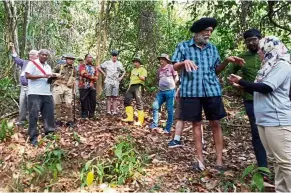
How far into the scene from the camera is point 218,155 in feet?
14.1

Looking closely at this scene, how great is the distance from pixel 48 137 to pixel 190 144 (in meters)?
2.40

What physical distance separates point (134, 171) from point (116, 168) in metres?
0.23

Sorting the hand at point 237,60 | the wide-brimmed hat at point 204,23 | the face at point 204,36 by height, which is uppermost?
the wide-brimmed hat at point 204,23

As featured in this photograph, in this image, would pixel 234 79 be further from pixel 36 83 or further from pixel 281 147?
pixel 36 83

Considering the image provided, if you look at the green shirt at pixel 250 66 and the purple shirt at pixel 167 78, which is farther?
the purple shirt at pixel 167 78

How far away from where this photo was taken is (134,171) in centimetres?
421

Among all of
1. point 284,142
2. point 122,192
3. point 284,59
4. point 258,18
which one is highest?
point 258,18

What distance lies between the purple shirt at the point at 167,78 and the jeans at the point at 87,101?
1956mm

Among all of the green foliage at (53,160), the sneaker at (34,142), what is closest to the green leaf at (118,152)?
the green foliage at (53,160)

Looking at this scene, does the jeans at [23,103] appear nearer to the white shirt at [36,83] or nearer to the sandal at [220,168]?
the white shirt at [36,83]

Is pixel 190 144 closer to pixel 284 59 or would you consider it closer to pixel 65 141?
pixel 65 141

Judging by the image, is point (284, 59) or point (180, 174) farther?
point (180, 174)

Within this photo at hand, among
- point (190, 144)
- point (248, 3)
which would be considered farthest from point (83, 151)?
point (248, 3)

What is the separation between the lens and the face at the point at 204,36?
13.4ft
